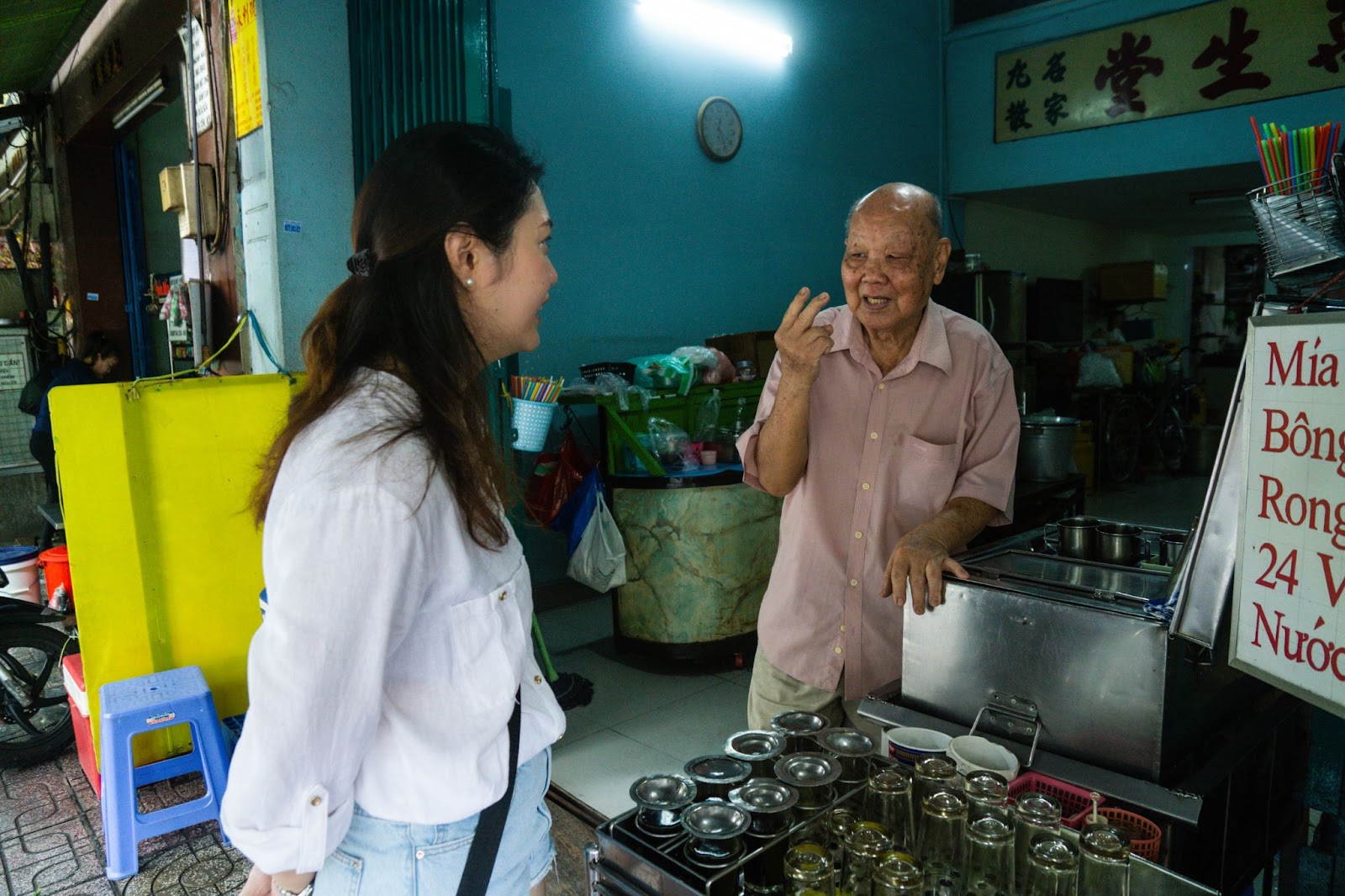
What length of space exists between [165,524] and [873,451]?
2457 mm

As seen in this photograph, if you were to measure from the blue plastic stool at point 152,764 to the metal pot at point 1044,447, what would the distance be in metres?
3.92

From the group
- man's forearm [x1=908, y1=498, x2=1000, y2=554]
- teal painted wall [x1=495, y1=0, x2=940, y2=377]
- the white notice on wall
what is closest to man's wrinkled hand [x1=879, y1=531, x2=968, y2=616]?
man's forearm [x1=908, y1=498, x2=1000, y2=554]

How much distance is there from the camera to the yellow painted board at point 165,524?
2.79m

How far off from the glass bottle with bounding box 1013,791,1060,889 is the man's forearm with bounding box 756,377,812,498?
2.90ft

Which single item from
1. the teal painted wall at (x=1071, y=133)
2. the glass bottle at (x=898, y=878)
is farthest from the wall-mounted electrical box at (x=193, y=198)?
the teal painted wall at (x=1071, y=133)

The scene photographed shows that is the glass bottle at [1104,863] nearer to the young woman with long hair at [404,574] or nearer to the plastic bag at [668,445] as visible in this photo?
the young woman with long hair at [404,574]

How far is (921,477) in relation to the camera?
1882mm

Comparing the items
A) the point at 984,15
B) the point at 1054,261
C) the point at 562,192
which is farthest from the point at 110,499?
the point at 1054,261

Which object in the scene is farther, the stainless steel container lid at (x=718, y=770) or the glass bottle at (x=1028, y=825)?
the stainless steel container lid at (x=718, y=770)

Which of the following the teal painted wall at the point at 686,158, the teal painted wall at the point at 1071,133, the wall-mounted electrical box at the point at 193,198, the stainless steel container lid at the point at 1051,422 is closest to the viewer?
the wall-mounted electrical box at the point at 193,198

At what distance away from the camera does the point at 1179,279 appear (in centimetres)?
1338

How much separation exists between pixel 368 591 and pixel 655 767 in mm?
2495

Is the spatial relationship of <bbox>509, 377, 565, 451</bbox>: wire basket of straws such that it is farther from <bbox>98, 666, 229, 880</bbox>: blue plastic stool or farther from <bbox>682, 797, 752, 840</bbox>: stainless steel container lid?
<bbox>682, 797, 752, 840</bbox>: stainless steel container lid

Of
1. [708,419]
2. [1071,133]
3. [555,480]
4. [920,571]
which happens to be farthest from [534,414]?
[1071,133]
